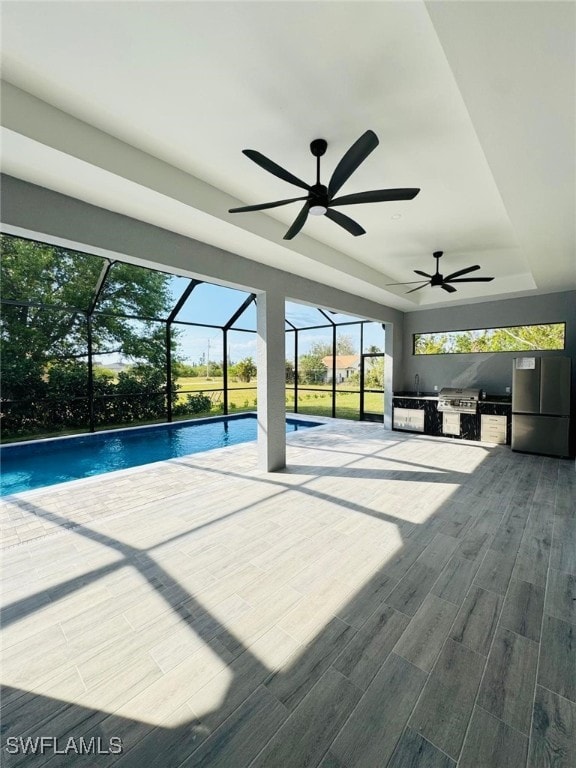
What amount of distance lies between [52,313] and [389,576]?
29.2ft

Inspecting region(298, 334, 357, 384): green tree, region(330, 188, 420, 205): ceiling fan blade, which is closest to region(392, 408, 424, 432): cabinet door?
region(298, 334, 357, 384): green tree

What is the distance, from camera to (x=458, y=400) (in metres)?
6.55

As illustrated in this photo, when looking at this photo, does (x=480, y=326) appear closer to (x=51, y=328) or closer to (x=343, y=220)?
(x=343, y=220)

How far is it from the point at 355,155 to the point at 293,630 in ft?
9.33

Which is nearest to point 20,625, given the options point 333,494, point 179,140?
point 333,494

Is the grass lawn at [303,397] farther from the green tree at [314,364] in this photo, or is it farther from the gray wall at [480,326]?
the gray wall at [480,326]

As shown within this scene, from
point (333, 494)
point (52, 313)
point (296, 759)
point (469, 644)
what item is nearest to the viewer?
point (296, 759)

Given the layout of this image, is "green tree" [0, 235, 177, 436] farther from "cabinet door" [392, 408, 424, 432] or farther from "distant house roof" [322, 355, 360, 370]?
"cabinet door" [392, 408, 424, 432]

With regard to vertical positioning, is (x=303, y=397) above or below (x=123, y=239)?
below

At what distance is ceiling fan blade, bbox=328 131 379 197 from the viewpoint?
1.83m

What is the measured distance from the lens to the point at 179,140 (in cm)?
239

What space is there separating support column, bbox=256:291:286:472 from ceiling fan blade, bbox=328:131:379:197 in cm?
236

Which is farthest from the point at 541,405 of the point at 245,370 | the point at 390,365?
the point at 245,370

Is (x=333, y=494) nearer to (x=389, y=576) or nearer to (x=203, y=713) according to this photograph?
(x=389, y=576)
